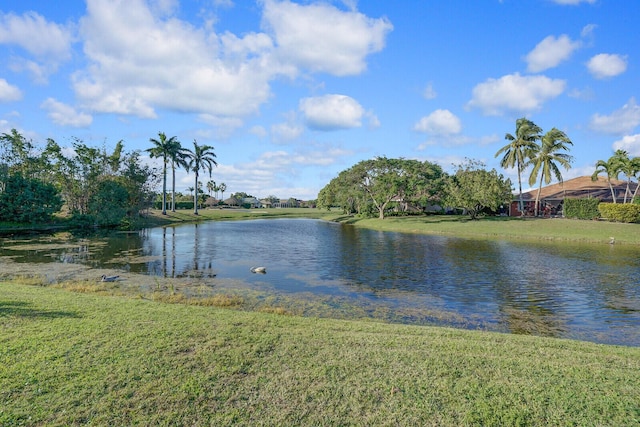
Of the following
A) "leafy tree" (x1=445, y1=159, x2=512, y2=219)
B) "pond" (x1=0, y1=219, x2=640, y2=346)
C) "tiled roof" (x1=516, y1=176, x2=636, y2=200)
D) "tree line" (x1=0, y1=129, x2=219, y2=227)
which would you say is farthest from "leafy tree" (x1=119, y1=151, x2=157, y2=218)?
"tiled roof" (x1=516, y1=176, x2=636, y2=200)

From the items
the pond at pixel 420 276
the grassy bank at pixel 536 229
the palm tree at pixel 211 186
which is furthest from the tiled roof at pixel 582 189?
the palm tree at pixel 211 186

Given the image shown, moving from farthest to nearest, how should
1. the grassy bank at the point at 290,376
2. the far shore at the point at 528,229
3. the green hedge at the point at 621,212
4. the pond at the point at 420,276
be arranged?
the green hedge at the point at 621,212, the far shore at the point at 528,229, the pond at the point at 420,276, the grassy bank at the point at 290,376

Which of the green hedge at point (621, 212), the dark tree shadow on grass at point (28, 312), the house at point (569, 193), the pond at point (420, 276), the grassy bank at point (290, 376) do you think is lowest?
the pond at point (420, 276)

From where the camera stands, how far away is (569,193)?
6319 cm

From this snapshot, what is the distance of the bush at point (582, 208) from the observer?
4744 centimetres

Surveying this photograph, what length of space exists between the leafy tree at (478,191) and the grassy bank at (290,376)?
45.9 meters

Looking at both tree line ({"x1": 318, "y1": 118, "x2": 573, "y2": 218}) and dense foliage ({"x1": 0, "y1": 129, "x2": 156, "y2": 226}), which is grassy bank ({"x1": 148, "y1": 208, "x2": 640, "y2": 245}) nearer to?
tree line ({"x1": 318, "y1": 118, "x2": 573, "y2": 218})

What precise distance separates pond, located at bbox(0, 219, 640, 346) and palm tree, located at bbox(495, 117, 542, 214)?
28.6 m

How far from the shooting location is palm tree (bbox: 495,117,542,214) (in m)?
56.3

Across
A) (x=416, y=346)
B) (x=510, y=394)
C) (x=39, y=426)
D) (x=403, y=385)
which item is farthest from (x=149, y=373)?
(x=510, y=394)

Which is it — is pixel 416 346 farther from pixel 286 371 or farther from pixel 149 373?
pixel 149 373

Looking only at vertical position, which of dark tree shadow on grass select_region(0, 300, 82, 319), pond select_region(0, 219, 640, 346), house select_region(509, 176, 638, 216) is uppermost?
house select_region(509, 176, 638, 216)

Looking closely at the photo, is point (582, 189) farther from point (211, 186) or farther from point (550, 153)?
point (211, 186)

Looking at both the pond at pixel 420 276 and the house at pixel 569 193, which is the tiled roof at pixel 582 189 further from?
the pond at pixel 420 276
